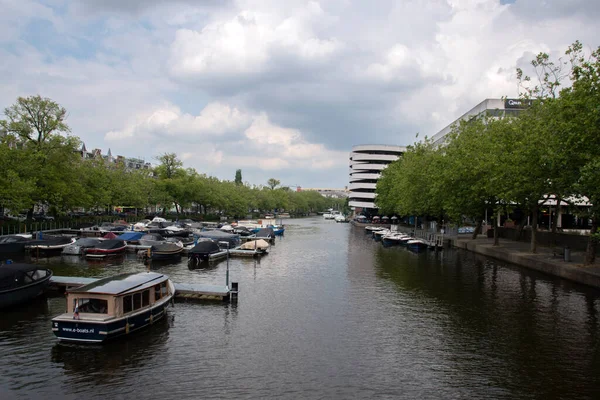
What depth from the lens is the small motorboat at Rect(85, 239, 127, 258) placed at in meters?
42.9

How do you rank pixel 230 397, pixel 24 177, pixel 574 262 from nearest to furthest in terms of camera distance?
1. pixel 230 397
2. pixel 574 262
3. pixel 24 177

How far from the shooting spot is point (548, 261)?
38156mm

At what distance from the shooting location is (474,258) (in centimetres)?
4900

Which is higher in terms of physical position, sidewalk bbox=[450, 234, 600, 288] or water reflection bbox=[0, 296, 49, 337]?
sidewalk bbox=[450, 234, 600, 288]

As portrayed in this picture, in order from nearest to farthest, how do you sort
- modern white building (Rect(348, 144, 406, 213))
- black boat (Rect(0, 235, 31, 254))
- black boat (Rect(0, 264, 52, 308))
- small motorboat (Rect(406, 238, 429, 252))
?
black boat (Rect(0, 264, 52, 308))
black boat (Rect(0, 235, 31, 254))
small motorboat (Rect(406, 238, 429, 252))
modern white building (Rect(348, 144, 406, 213))

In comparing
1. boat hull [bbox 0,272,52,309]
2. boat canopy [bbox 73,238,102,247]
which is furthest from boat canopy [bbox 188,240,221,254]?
boat hull [bbox 0,272,52,309]

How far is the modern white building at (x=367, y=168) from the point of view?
534ft

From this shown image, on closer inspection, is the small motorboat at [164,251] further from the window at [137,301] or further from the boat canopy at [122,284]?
the window at [137,301]

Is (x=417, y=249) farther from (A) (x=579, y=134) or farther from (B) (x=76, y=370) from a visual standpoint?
(B) (x=76, y=370)

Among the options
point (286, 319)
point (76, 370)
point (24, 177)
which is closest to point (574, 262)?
point (286, 319)

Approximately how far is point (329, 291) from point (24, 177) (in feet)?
144

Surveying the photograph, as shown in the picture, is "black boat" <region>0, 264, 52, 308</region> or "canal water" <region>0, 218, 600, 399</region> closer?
"canal water" <region>0, 218, 600, 399</region>

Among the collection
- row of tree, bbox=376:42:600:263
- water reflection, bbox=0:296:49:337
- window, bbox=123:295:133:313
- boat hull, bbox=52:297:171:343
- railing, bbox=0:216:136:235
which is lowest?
water reflection, bbox=0:296:49:337

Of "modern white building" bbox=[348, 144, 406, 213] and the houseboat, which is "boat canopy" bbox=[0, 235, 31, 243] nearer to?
the houseboat
